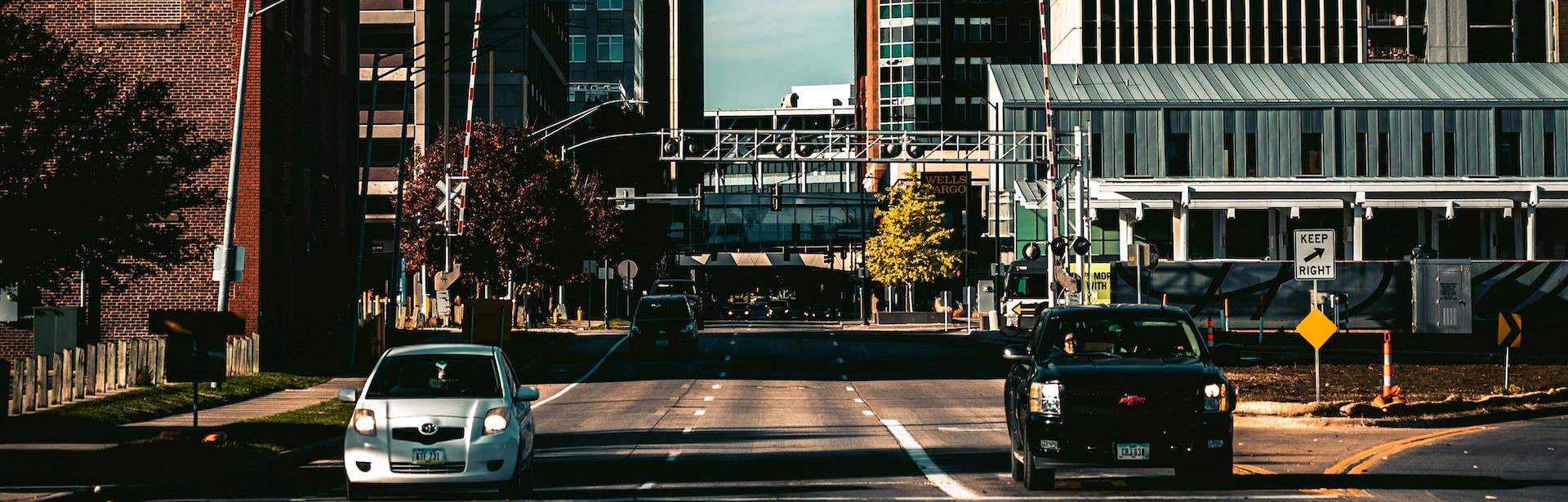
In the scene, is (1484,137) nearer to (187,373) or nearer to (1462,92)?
(1462,92)

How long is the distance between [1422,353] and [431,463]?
35.6 m

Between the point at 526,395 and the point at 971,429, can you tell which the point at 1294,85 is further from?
the point at 526,395

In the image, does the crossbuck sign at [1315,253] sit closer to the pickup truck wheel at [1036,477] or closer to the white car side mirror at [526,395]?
the pickup truck wheel at [1036,477]

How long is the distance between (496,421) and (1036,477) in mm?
4785

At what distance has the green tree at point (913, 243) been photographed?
94.5 m

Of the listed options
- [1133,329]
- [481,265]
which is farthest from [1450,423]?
[481,265]

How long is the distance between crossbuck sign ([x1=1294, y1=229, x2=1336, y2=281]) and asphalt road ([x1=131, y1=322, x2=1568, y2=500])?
3.29 m

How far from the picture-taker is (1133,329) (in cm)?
1611

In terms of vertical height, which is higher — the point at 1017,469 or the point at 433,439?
Result: the point at 433,439

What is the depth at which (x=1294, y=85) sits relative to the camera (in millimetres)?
80688

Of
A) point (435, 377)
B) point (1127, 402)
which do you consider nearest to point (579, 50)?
point (435, 377)

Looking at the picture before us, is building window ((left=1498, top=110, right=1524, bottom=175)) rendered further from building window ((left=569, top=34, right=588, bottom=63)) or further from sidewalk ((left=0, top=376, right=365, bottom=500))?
building window ((left=569, top=34, right=588, bottom=63))

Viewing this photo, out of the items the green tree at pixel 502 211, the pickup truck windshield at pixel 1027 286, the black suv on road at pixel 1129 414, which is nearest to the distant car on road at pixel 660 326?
the green tree at pixel 502 211

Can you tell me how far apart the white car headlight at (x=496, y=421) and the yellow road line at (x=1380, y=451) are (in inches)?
323
